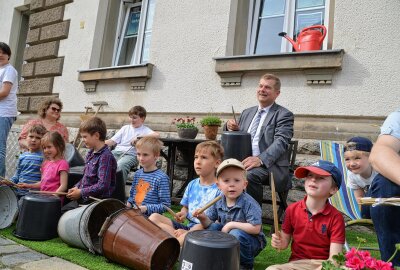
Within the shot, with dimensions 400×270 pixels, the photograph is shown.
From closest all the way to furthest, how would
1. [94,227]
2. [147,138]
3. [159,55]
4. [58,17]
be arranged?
[94,227], [147,138], [159,55], [58,17]

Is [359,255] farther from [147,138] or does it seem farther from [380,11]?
[380,11]

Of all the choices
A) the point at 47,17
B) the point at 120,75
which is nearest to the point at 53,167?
the point at 120,75

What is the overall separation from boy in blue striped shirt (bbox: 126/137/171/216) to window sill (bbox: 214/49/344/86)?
6.30 feet

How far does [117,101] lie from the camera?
5965 mm

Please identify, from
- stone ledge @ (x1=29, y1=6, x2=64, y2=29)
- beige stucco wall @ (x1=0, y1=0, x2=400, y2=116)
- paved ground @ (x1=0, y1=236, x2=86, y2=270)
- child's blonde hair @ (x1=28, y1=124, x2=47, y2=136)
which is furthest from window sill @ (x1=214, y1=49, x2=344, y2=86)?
stone ledge @ (x1=29, y1=6, x2=64, y2=29)

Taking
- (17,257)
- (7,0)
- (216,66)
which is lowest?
(17,257)

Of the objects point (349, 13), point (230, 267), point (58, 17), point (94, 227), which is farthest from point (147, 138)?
point (58, 17)

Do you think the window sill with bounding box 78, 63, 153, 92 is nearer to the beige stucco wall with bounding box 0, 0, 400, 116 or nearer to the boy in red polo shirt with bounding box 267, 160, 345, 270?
the beige stucco wall with bounding box 0, 0, 400, 116

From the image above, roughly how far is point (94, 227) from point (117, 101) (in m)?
3.70

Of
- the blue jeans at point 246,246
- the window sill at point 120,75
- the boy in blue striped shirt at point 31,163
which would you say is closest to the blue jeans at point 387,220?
the blue jeans at point 246,246

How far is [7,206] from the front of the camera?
9.98ft

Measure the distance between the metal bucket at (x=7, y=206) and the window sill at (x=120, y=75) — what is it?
2918 mm

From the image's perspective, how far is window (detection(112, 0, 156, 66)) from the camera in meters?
6.34

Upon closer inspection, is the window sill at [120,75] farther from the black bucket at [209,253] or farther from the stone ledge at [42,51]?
the black bucket at [209,253]
